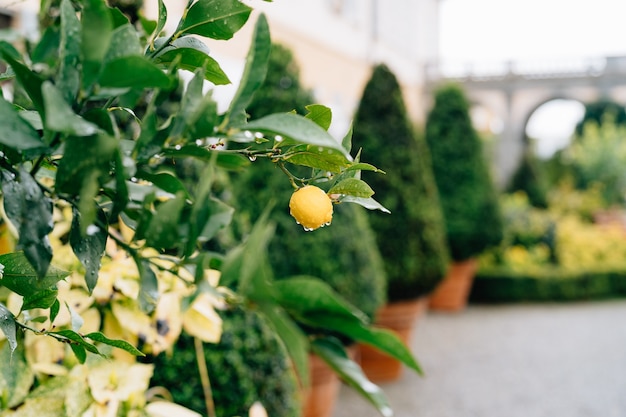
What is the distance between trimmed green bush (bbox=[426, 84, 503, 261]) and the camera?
6906 millimetres

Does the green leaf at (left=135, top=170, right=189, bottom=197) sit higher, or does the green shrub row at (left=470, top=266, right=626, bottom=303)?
the green leaf at (left=135, top=170, right=189, bottom=197)

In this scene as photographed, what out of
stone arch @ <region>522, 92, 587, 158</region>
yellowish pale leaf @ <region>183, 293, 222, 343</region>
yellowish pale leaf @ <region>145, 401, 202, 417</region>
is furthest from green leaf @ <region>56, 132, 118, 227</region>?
stone arch @ <region>522, 92, 587, 158</region>

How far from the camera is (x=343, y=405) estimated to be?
4.37m

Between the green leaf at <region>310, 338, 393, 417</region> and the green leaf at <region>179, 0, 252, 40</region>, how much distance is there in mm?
332

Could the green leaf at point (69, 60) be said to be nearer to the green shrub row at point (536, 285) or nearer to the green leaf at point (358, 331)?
the green leaf at point (358, 331)

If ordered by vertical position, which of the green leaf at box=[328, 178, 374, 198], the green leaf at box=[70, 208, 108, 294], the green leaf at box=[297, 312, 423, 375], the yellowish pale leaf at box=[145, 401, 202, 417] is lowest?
the yellowish pale leaf at box=[145, 401, 202, 417]

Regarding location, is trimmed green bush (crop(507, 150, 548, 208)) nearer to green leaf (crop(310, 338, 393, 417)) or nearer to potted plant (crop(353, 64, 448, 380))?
potted plant (crop(353, 64, 448, 380))

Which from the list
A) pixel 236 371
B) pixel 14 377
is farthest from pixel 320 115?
pixel 236 371

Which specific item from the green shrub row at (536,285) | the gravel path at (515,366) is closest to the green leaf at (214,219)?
the gravel path at (515,366)

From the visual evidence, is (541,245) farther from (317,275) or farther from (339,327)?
(339,327)

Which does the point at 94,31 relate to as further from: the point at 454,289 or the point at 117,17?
the point at 454,289

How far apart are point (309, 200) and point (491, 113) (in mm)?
19280

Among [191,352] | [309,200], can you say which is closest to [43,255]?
[309,200]

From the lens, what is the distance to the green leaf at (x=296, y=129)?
1.20 ft
